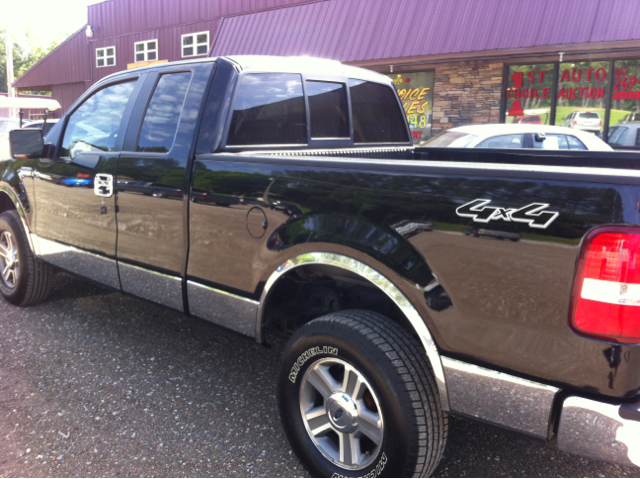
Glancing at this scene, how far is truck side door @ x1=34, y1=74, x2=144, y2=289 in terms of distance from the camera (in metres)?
3.63

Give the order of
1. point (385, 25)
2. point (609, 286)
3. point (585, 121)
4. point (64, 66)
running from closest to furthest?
point (609, 286) → point (585, 121) → point (385, 25) → point (64, 66)

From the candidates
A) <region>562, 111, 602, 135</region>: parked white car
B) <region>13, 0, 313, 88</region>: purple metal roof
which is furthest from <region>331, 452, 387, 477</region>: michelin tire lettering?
<region>13, 0, 313, 88</region>: purple metal roof

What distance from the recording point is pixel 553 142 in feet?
24.8

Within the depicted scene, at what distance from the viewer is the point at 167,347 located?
4.00m

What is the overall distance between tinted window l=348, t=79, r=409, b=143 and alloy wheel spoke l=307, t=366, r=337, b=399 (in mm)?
2062

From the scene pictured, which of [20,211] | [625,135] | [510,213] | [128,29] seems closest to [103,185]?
[20,211]

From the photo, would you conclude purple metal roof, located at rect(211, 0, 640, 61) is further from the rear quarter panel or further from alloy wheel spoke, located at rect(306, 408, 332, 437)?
alloy wheel spoke, located at rect(306, 408, 332, 437)

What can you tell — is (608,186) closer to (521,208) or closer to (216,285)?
(521,208)

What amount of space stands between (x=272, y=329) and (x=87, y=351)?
5.60 feet

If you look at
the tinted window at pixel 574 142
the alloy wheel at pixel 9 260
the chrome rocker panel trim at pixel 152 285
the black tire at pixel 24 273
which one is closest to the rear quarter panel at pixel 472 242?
the chrome rocker panel trim at pixel 152 285

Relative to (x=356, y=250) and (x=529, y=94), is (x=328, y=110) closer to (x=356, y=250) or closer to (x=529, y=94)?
(x=356, y=250)

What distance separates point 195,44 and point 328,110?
1979 cm

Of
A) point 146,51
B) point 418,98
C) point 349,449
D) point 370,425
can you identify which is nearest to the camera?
point 370,425

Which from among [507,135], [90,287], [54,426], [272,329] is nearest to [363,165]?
[272,329]
